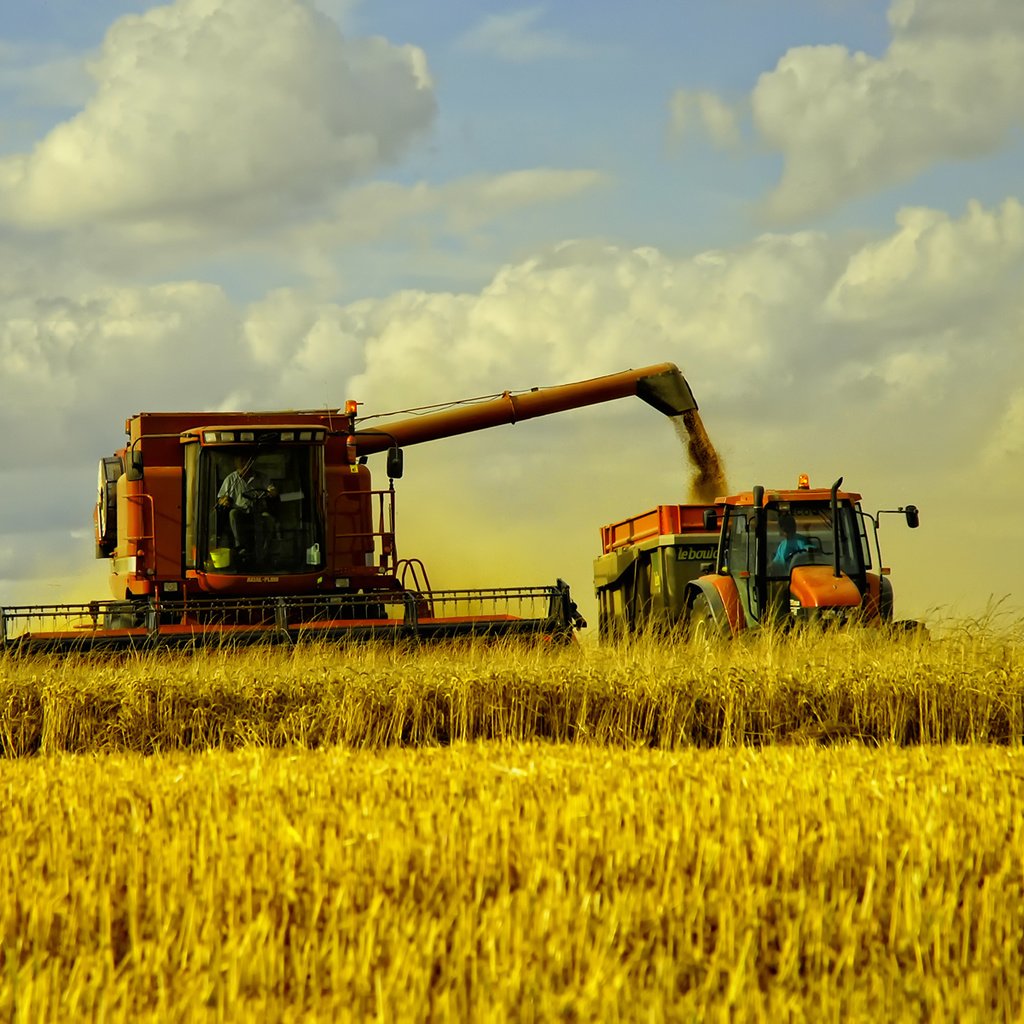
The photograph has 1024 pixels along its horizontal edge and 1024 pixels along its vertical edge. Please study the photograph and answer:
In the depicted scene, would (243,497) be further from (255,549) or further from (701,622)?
(701,622)

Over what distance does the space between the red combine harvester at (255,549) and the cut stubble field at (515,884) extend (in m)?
3.99

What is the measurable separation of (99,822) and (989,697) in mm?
6201

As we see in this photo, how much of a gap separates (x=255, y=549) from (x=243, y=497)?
0.47 meters

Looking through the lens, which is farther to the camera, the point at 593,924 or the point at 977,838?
the point at 977,838

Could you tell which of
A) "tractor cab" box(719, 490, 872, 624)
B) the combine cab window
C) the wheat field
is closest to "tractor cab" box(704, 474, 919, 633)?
"tractor cab" box(719, 490, 872, 624)

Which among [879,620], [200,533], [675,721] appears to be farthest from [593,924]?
[200,533]

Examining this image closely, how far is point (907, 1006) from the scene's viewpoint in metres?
3.58

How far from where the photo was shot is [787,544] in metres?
12.8

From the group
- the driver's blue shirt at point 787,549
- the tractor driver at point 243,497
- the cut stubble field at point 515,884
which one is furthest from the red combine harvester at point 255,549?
the cut stubble field at point 515,884

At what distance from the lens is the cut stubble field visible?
11.7 ft

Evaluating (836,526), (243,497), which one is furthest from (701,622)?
(243,497)

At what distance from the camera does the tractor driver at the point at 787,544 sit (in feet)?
41.7

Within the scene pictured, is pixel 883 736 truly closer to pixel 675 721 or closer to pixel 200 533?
pixel 675 721

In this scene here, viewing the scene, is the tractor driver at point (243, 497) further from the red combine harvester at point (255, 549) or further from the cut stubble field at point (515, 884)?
the cut stubble field at point (515, 884)
